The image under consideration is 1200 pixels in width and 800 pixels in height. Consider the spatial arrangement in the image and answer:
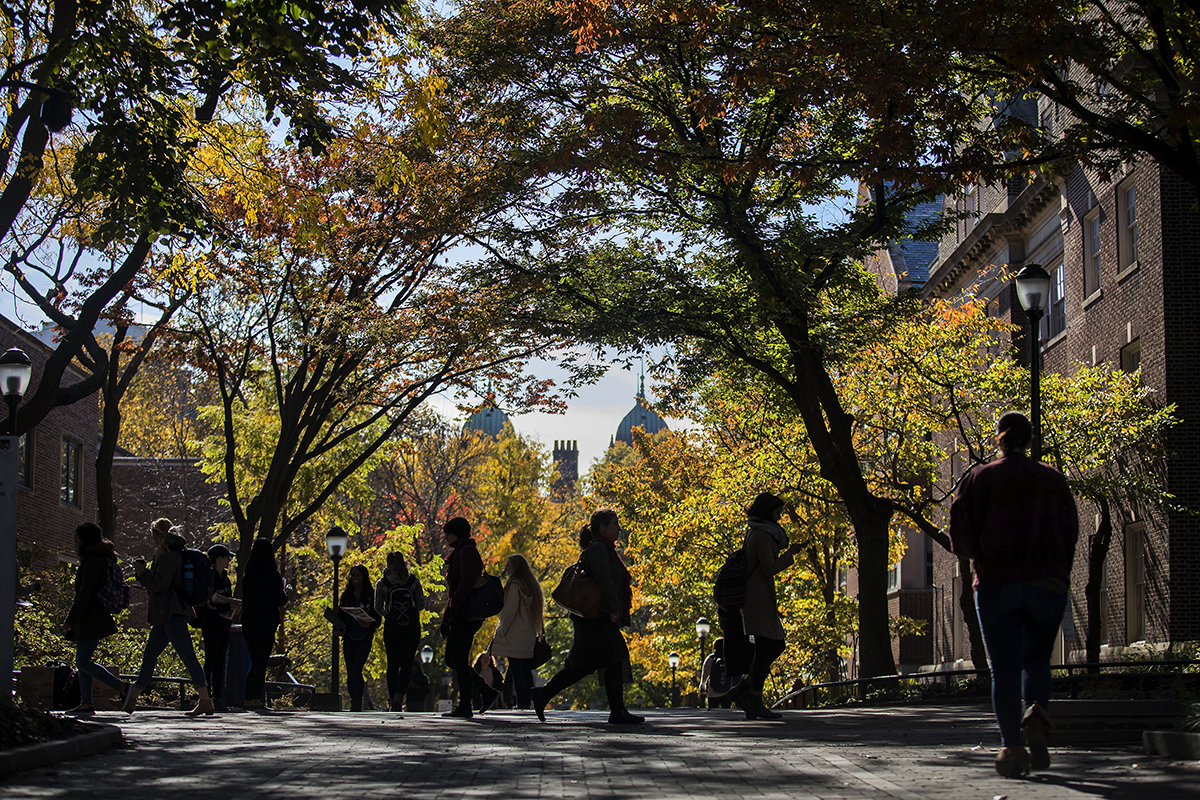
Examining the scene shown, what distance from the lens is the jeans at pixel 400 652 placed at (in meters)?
16.8

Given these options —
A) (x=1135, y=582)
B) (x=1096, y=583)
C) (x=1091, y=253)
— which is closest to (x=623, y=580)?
(x=1096, y=583)

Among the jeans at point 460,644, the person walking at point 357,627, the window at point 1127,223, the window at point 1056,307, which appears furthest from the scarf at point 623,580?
the window at point 1056,307

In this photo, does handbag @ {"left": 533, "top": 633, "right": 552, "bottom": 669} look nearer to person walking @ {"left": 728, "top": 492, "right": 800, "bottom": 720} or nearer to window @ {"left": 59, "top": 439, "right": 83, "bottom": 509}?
person walking @ {"left": 728, "top": 492, "right": 800, "bottom": 720}

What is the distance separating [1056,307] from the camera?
30375 mm

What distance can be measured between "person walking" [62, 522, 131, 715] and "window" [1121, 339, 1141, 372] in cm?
1924

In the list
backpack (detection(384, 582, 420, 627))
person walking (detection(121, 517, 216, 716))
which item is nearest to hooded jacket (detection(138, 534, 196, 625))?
person walking (detection(121, 517, 216, 716))

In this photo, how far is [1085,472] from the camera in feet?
86.5

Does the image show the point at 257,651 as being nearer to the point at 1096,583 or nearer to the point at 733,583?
the point at 733,583

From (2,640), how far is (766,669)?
22.5 ft

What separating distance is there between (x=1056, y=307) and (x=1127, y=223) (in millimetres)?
4786

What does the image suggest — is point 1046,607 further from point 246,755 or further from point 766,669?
point 766,669

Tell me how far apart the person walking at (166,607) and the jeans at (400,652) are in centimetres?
342

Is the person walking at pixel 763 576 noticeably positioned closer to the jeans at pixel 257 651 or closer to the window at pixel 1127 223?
the jeans at pixel 257 651

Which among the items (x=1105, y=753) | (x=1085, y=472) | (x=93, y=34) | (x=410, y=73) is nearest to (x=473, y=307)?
(x=410, y=73)
